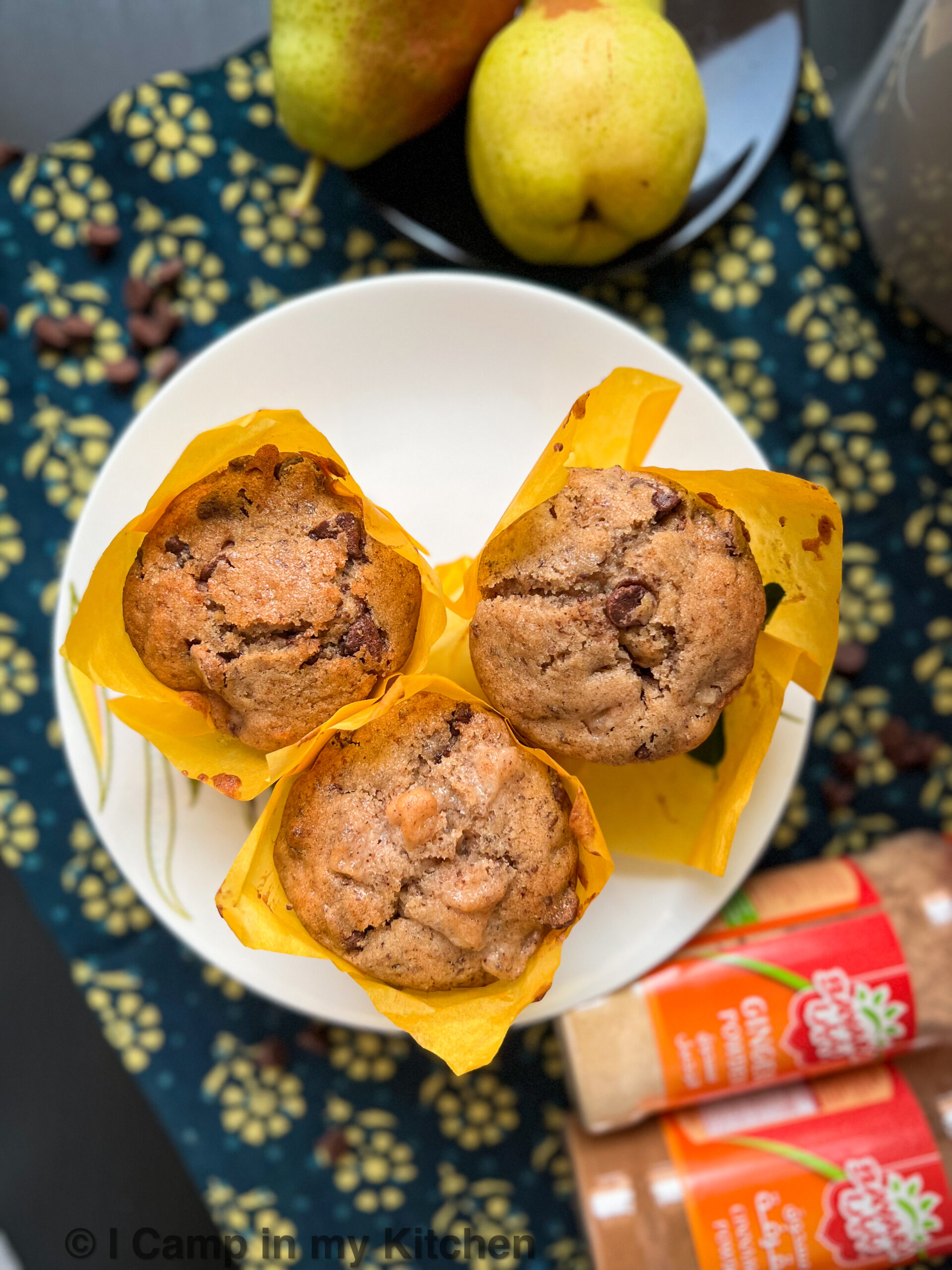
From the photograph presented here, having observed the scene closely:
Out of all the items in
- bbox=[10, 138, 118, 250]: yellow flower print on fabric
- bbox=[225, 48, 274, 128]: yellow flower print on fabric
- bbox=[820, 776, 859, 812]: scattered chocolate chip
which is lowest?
bbox=[820, 776, 859, 812]: scattered chocolate chip

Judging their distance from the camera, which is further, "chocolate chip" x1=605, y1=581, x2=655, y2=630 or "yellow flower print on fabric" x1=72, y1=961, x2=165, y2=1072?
"yellow flower print on fabric" x1=72, y1=961, x2=165, y2=1072

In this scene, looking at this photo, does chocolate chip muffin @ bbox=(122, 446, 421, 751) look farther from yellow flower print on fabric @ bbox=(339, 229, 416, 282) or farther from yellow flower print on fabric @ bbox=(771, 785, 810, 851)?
yellow flower print on fabric @ bbox=(771, 785, 810, 851)

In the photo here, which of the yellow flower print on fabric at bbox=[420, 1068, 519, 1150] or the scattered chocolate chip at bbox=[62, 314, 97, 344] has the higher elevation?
the scattered chocolate chip at bbox=[62, 314, 97, 344]

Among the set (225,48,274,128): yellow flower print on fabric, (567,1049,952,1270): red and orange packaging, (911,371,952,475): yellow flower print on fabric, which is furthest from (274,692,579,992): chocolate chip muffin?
(225,48,274,128): yellow flower print on fabric

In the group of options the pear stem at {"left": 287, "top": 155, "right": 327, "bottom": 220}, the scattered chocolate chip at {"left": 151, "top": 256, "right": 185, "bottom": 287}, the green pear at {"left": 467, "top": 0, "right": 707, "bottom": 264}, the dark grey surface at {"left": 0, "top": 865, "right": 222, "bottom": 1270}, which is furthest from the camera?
the dark grey surface at {"left": 0, "top": 865, "right": 222, "bottom": 1270}

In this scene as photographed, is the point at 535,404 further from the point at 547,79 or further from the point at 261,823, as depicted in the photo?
the point at 261,823

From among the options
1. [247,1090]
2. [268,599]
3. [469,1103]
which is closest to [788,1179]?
[469,1103]
